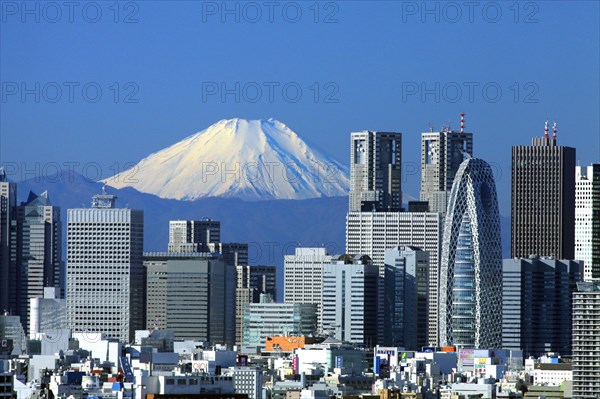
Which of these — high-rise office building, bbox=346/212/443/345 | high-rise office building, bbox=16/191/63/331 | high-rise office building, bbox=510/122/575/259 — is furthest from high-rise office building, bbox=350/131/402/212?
high-rise office building, bbox=16/191/63/331

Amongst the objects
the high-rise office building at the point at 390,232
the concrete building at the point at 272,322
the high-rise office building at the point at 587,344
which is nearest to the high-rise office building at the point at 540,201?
the high-rise office building at the point at 390,232

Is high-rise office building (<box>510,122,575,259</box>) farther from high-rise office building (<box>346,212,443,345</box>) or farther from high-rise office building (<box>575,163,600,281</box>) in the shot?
high-rise office building (<box>346,212,443,345</box>)

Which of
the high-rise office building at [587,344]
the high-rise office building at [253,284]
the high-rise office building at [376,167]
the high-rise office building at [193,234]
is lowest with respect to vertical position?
the high-rise office building at [587,344]

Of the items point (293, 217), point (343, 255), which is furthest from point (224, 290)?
point (293, 217)

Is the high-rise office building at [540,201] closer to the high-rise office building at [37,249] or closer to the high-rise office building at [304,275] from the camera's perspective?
the high-rise office building at [304,275]

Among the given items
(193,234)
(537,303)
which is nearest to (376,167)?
(193,234)

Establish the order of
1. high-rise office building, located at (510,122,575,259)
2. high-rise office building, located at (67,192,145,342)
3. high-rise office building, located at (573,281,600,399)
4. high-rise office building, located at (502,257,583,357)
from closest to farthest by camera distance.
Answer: high-rise office building, located at (573,281,600,399), high-rise office building, located at (502,257,583,357), high-rise office building, located at (67,192,145,342), high-rise office building, located at (510,122,575,259)

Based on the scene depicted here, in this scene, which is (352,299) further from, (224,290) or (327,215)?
(327,215)
